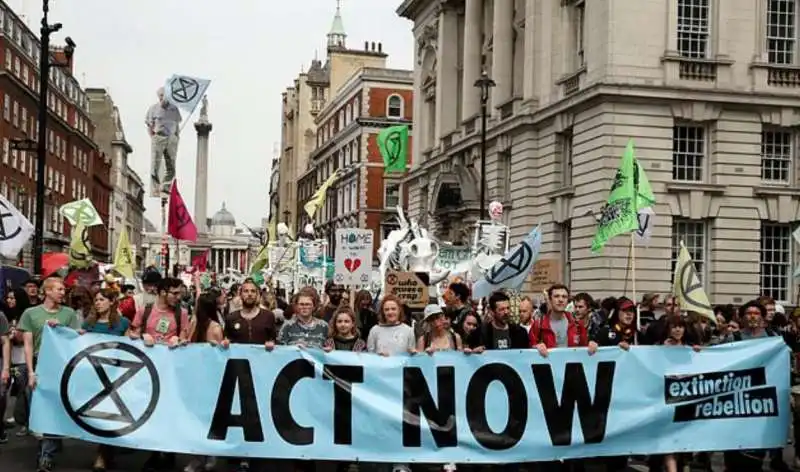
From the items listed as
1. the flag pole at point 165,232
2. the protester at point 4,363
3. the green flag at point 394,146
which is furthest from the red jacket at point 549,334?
the green flag at point 394,146

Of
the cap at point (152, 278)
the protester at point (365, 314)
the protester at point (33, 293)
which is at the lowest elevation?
the protester at point (365, 314)

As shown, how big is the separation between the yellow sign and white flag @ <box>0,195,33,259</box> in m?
5.93

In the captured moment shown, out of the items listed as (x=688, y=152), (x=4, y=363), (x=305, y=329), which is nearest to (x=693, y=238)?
(x=688, y=152)

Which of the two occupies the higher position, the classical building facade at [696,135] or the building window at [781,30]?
the building window at [781,30]

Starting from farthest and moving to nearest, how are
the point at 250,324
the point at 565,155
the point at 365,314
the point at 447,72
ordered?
the point at 447,72
the point at 565,155
the point at 365,314
the point at 250,324

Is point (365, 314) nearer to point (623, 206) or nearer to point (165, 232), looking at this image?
point (623, 206)

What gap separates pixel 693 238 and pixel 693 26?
6.35 meters

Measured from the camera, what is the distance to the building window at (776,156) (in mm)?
33812

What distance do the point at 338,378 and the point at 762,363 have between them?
13.4 feet

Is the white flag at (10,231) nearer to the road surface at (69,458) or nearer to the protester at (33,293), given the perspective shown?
the protester at (33,293)

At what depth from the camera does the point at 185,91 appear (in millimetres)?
23484

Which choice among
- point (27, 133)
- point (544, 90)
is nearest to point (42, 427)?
point (544, 90)

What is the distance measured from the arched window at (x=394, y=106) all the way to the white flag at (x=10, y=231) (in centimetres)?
6026

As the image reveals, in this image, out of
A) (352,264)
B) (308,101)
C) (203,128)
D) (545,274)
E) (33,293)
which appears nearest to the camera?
(33,293)
